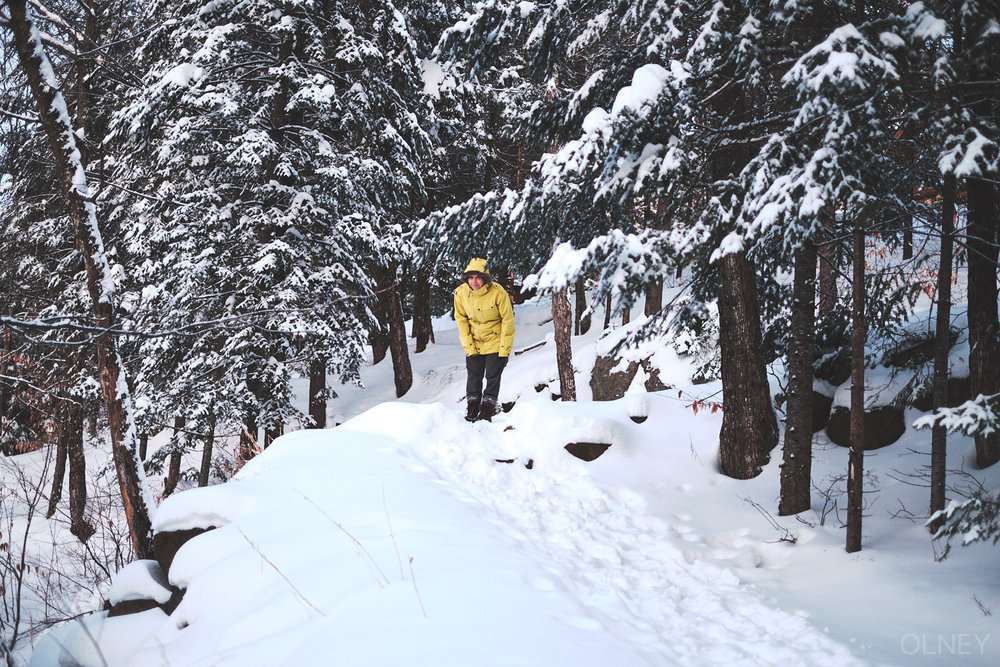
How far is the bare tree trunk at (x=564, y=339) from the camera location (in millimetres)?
11859

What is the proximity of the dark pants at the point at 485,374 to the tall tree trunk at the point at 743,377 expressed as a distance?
117 inches

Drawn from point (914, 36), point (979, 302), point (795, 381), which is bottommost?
point (795, 381)

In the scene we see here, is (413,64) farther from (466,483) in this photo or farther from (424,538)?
(424,538)

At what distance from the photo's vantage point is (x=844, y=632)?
3572 mm

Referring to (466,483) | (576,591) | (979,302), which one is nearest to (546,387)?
→ (466,483)

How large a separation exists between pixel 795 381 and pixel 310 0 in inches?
395

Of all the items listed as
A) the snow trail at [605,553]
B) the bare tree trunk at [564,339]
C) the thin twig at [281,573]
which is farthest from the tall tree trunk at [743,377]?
the bare tree trunk at [564,339]

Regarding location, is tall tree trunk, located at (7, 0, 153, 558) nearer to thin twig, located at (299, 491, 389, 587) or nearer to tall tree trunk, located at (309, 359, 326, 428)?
thin twig, located at (299, 491, 389, 587)

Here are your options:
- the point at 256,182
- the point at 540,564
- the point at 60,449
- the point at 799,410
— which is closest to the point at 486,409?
the point at 799,410

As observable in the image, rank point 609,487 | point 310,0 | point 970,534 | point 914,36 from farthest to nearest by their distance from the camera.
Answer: point 310,0 < point 609,487 < point 914,36 < point 970,534

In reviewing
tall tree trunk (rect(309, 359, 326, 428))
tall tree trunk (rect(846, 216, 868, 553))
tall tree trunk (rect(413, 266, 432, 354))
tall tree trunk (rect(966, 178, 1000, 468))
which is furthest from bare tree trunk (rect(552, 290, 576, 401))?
tall tree trunk (rect(413, 266, 432, 354))

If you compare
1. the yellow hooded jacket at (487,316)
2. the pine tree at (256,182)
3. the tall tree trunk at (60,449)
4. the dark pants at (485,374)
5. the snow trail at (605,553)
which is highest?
the pine tree at (256,182)

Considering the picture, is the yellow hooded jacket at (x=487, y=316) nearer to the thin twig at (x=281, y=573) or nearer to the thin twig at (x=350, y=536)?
the thin twig at (x=350, y=536)

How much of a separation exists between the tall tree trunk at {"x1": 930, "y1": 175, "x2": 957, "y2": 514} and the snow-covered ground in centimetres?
50
